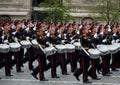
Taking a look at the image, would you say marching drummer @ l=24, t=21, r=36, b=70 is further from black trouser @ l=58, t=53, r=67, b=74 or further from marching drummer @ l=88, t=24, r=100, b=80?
marching drummer @ l=88, t=24, r=100, b=80

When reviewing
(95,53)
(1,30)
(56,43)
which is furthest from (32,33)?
(95,53)

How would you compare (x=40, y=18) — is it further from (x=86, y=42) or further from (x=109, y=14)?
(x=86, y=42)

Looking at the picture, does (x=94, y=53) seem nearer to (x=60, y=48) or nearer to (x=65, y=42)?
(x=60, y=48)

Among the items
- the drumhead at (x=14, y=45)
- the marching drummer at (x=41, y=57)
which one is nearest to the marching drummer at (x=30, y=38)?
the drumhead at (x=14, y=45)

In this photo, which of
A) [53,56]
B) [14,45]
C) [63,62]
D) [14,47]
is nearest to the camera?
[53,56]

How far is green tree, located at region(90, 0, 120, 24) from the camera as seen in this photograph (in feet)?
121

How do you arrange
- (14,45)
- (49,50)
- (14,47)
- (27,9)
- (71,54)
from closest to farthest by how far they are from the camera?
(49,50) → (14,47) → (14,45) → (71,54) → (27,9)

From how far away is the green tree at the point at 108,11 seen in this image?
121 feet

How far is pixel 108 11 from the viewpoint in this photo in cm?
3678

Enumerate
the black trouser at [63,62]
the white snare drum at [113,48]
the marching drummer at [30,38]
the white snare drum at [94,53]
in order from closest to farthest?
the white snare drum at [94,53], the black trouser at [63,62], the white snare drum at [113,48], the marching drummer at [30,38]

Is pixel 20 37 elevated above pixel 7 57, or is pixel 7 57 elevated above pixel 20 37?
pixel 20 37

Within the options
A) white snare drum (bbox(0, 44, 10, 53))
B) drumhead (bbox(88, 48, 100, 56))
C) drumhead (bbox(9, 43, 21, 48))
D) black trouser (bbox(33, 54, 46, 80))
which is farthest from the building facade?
drumhead (bbox(88, 48, 100, 56))

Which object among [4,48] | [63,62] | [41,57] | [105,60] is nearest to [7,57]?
[4,48]

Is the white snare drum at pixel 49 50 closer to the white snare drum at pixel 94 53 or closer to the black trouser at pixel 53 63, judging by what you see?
the black trouser at pixel 53 63
